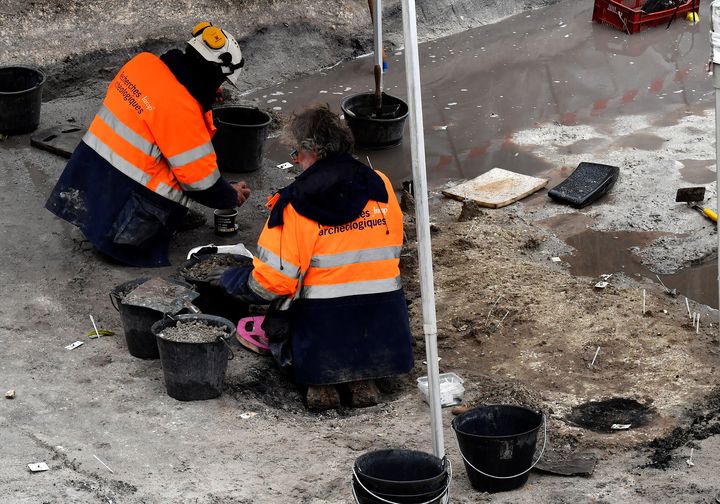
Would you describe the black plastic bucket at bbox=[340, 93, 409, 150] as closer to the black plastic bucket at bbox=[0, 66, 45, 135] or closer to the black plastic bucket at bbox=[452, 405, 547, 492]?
the black plastic bucket at bbox=[0, 66, 45, 135]

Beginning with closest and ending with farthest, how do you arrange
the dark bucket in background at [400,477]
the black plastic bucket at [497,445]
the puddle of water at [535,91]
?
the dark bucket in background at [400,477] → the black plastic bucket at [497,445] → the puddle of water at [535,91]

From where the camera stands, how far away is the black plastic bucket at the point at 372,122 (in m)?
10.2

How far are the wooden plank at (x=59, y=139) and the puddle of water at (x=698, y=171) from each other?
17.9 feet

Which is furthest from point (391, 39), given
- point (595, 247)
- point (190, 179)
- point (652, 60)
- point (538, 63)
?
point (190, 179)

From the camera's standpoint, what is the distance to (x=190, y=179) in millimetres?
7301

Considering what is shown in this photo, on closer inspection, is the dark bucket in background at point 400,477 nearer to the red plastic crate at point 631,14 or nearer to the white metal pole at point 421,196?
the white metal pole at point 421,196

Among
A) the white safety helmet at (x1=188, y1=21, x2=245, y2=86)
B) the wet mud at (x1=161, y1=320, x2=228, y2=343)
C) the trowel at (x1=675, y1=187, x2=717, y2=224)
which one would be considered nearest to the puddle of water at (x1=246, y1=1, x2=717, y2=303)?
the trowel at (x1=675, y1=187, x2=717, y2=224)

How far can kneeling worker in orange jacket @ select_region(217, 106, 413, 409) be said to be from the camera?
231 inches

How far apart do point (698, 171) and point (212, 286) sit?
503 cm

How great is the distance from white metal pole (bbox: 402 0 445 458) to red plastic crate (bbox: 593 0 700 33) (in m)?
10.3

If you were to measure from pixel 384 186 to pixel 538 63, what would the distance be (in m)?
7.62

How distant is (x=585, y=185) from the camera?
9305 mm

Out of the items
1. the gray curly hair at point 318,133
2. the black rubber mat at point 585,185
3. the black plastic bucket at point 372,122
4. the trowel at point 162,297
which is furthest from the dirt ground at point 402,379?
the gray curly hair at point 318,133

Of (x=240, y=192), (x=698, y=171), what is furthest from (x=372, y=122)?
(x=698, y=171)
